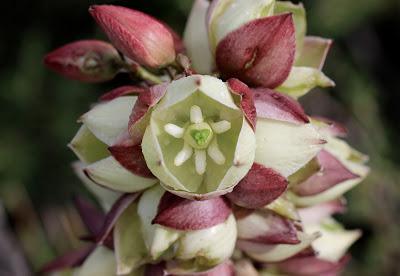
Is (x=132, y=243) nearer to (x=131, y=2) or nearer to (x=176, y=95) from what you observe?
(x=176, y=95)

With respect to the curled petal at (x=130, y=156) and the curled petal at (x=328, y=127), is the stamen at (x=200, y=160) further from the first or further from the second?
the curled petal at (x=328, y=127)

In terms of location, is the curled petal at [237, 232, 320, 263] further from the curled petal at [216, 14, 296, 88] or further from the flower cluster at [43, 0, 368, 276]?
the curled petal at [216, 14, 296, 88]

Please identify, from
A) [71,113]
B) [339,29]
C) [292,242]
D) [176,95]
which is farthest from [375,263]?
[176,95]

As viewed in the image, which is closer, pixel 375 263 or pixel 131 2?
pixel 375 263

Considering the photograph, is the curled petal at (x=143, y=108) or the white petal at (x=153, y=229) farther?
the white petal at (x=153, y=229)

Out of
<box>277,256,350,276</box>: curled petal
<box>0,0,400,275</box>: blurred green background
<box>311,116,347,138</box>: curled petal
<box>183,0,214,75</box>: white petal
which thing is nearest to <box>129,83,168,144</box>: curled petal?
<box>183,0,214,75</box>: white petal

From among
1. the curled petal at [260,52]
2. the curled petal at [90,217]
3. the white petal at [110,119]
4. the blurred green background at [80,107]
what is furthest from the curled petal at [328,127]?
the blurred green background at [80,107]
